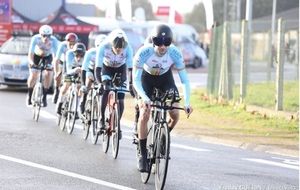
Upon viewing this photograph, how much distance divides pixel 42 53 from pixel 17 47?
9.06 metres

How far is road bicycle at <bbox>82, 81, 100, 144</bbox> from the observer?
50.4 ft

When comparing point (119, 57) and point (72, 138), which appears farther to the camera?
point (72, 138)

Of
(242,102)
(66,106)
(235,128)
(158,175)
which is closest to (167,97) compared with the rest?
(158,175)

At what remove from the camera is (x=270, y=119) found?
19797 millimetres

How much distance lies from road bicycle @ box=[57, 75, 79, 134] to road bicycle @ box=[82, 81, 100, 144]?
2.78ft

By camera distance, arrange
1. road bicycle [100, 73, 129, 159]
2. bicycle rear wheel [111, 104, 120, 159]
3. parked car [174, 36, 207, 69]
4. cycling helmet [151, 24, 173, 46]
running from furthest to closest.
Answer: parked car [174, 36, 207, 69], road bicycle [100, 73, 129, 159], bicycle rear wheel [111, 104, 120, 159], cycling helmet [151, 24, 173, 46]

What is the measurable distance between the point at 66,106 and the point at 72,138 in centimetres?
163

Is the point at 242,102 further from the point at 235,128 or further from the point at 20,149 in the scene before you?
the point at 20,149

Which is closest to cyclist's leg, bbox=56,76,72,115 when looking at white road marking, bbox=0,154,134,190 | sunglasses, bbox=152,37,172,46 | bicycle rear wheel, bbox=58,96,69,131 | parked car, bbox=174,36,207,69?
bicycle rear wheel, bbox=58,96,69,131

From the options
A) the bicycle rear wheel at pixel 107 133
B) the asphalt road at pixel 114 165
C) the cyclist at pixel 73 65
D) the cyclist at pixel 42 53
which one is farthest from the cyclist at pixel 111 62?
the cyclist at pixel 42 53

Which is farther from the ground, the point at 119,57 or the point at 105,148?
the point at 119,57

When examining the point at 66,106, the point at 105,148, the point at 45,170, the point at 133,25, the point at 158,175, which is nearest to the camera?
the point at 158,175

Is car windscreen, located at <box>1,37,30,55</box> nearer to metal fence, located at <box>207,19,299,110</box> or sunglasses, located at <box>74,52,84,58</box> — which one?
metal fence, located at <box>207,19,299,110</box>

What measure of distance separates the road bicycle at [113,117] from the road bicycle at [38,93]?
5.12 meters
